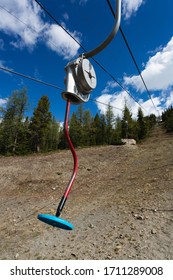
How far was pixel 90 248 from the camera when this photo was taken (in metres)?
3.47

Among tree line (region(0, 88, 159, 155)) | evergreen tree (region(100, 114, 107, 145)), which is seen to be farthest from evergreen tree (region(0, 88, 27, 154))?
evergreen tree (region(100, 114, 107, 145))

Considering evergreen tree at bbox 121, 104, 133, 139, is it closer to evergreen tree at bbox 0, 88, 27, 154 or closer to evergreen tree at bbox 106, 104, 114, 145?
evergreen tree at bbox 106, 104, 114, 145

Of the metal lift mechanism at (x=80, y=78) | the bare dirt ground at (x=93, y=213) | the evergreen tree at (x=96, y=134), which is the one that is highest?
the evergreen tree at (x=96, y=134)

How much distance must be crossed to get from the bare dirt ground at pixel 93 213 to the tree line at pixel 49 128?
854 cm

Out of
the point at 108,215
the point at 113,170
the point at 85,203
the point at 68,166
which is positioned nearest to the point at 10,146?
the point at 68,166

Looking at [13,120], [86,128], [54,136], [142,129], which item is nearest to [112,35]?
[13,120]

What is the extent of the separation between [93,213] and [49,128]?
24.0 m

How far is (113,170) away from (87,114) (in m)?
27.3

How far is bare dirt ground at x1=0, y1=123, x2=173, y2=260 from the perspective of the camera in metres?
3.44

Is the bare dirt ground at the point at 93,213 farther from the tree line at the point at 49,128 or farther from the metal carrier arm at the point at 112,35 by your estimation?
the tree line at the point at 49,128

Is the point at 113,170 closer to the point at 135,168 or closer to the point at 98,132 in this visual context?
the point at 135,168

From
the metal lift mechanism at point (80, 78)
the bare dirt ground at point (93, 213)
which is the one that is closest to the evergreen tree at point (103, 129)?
the bare dirt ground at point (93, 213)

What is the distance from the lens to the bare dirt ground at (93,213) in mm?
3436

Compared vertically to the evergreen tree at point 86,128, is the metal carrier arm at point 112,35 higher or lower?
lower
